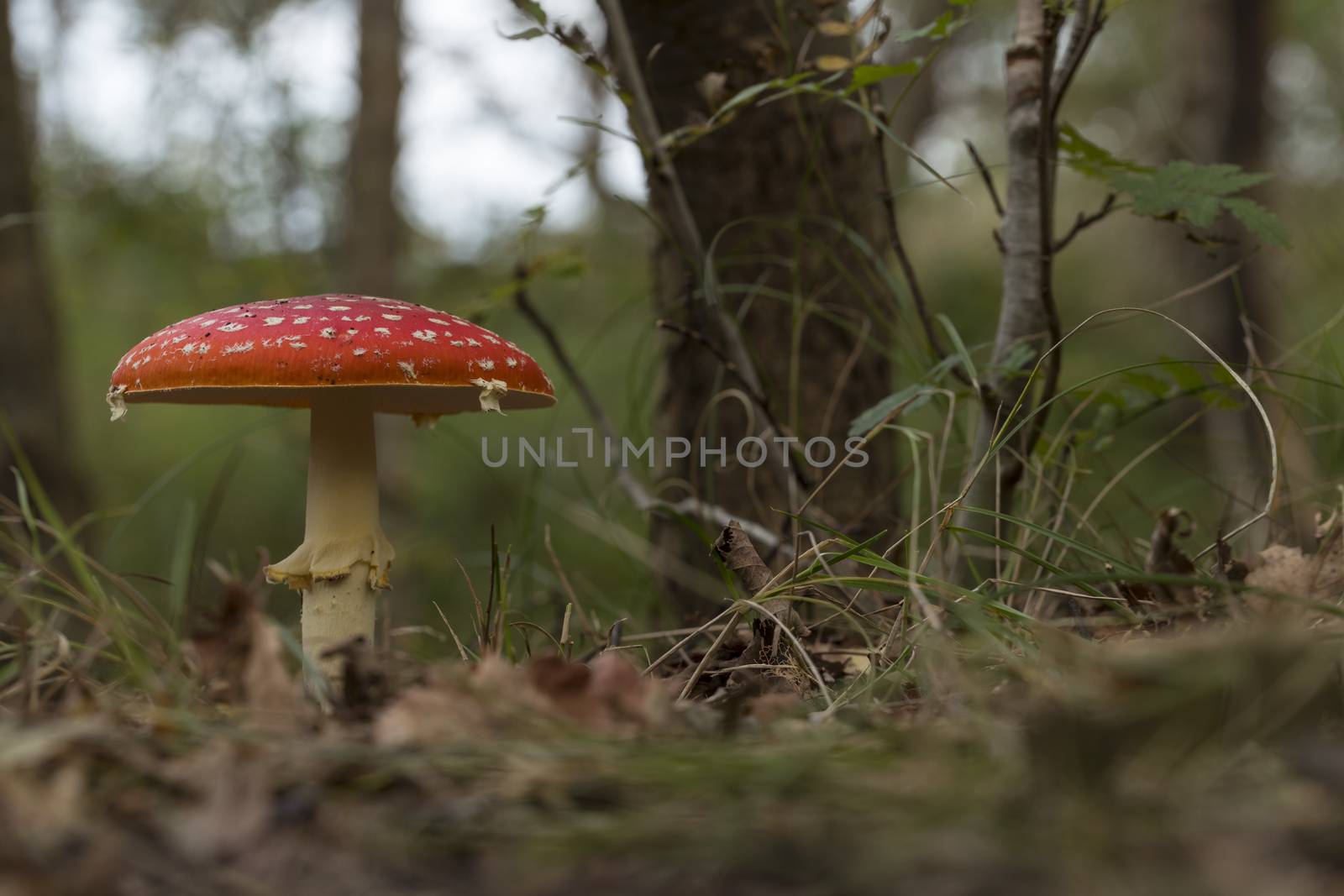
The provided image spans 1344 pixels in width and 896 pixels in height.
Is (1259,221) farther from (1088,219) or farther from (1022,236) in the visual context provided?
(1022,236)

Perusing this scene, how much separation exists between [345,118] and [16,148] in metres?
3.20

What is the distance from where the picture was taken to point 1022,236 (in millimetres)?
1995

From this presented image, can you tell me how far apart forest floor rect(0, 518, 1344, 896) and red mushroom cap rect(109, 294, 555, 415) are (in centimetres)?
56

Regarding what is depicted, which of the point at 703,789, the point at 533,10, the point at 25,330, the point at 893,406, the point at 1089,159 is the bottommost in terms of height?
the point at 703,789

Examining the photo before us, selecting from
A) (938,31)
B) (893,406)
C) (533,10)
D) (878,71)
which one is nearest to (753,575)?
(893,406)

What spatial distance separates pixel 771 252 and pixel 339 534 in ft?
4.90

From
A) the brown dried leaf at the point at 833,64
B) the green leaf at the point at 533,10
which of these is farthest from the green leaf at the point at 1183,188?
the green leaf at the point at 533,10

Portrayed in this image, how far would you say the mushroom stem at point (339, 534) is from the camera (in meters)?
1.90

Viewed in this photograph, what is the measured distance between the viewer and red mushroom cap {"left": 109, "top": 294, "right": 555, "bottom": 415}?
5.19 ft

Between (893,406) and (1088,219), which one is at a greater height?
(1088,219)

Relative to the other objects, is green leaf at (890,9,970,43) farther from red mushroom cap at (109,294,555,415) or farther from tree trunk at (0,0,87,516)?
tree trunk at (0,0,87,516)

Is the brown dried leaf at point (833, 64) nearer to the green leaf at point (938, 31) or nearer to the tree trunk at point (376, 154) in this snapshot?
the green leaf at point (938, 31)

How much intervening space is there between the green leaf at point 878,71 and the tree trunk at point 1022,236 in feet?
0.86

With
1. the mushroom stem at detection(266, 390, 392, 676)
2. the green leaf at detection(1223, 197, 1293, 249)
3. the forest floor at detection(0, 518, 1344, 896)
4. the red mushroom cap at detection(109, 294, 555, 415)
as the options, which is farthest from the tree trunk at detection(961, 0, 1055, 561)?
the mushroom stem at detection(266, 390, 392, 676)
